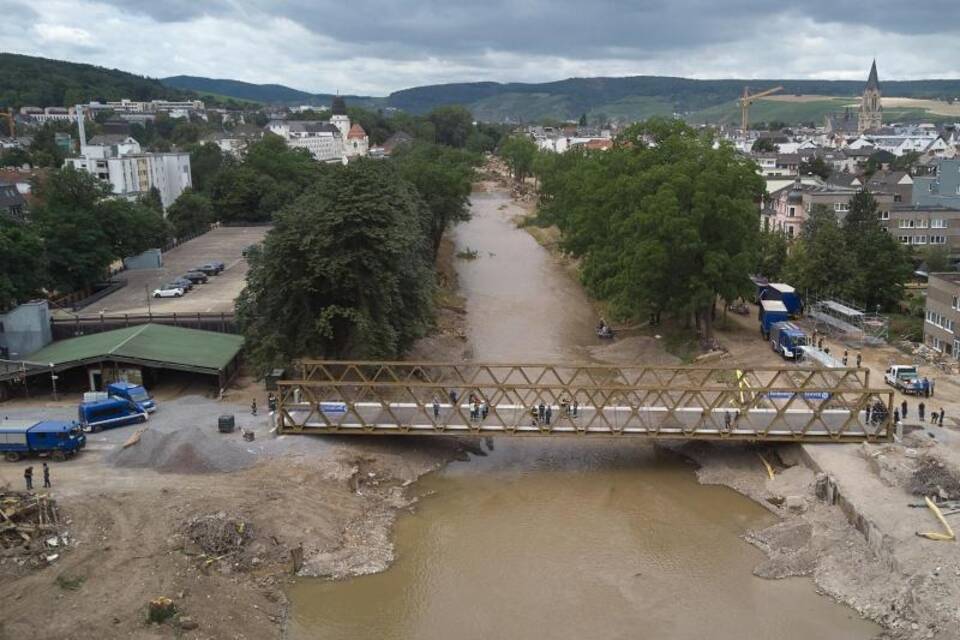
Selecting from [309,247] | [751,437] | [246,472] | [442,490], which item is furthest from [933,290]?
[246,472]

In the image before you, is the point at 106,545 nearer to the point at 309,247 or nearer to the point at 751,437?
the point at 309,247

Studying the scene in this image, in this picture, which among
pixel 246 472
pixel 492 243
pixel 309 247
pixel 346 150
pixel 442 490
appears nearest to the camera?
pixel 246 472

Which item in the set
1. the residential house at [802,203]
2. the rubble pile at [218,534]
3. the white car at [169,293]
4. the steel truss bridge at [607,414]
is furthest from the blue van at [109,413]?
the residential house at [802,203]

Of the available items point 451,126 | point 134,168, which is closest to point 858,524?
point 134,168

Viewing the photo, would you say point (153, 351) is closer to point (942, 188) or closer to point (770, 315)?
point (770, 315)

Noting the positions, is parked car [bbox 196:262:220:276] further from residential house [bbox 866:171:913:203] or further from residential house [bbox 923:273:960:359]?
residential house [bbox 866:171:913:203]

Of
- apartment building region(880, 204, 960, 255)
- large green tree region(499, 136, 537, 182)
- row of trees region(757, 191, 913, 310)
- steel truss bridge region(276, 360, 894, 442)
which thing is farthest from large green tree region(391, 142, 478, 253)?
large green tree region(499, 136, 537, 182)
